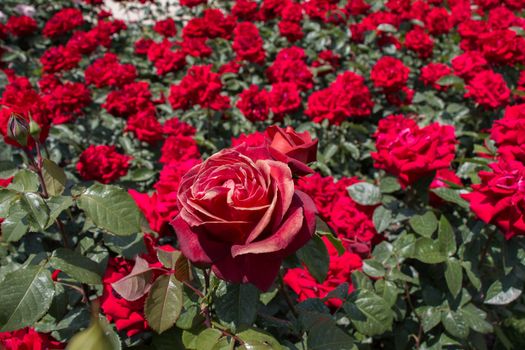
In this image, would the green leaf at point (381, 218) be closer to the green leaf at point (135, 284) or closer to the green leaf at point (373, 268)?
the green leaf at point (373, 268)

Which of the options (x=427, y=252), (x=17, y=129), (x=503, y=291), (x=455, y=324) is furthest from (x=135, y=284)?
(x=503, y=291)

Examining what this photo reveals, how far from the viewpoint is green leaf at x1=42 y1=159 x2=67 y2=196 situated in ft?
3.64

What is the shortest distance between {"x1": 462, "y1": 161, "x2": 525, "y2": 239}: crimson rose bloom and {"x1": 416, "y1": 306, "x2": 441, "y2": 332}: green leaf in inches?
14.5

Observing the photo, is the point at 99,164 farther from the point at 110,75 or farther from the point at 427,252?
the point at 427,252

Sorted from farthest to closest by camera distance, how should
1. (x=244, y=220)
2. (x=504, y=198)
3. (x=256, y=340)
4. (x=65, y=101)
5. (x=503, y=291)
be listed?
1. (x=65, y=101)
2. (x=503, y=291)
3. (x=504, y=198)
4. (x=256, y=340)
5. (x=244, y=220)

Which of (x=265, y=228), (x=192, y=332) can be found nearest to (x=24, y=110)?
(x=192, y=332)

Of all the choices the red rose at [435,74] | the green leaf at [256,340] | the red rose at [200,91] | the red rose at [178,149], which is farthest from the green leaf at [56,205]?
the red rose at [435,74]

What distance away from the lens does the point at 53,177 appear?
1.12 meters

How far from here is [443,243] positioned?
1457 mm

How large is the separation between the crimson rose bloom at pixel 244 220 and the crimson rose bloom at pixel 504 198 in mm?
646

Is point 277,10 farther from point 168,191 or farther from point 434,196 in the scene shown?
point 168,191

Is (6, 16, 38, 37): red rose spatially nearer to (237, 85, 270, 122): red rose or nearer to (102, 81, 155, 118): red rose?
(102, 81, 155, 118): red rose

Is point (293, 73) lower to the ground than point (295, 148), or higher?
lower

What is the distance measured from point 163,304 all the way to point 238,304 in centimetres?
14
